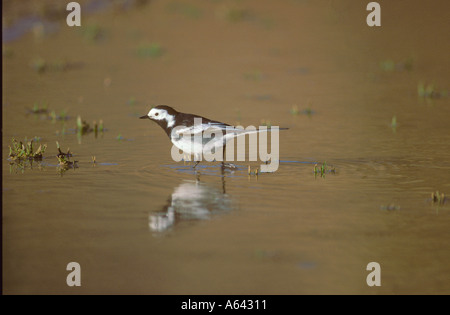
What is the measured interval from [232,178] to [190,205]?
155cm

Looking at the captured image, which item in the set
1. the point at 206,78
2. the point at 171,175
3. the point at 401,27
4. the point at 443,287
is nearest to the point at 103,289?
the point at 443,287

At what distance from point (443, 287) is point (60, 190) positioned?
5.01 metres

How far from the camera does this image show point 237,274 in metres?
6.76

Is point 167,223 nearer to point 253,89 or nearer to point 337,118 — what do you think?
point 337,118

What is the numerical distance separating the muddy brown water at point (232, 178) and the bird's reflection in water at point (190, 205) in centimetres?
3

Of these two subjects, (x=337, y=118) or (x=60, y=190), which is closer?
(x=60, y=190)

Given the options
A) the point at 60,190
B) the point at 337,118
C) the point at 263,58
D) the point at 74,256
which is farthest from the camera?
the point at 263,58

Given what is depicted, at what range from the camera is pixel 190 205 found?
8.95 m

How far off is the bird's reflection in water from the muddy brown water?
34 millimetres

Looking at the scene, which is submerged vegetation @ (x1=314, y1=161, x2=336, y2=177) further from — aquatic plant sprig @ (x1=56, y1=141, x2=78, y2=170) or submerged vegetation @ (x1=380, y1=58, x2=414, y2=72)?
submerged vegetation @ (x1=380, y1=58, x2=414, y2=72)

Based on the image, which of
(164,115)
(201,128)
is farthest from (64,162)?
(201,128)

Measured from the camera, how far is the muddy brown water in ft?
22.7

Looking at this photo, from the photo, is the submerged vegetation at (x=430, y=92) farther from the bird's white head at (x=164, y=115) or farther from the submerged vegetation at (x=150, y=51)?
the submerged vegetation at (x=150, y=51)

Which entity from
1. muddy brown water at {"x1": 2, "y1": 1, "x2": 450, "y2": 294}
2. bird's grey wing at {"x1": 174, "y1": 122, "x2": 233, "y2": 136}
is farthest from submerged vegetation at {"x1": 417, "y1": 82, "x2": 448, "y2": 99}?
bird's grey wing at {"x1": 174, "y1": 122, "x2": 233, "y2": 136}
